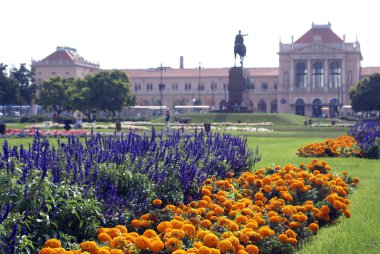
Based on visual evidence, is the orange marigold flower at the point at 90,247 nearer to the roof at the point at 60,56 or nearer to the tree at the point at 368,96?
the tree at the point at 368,96

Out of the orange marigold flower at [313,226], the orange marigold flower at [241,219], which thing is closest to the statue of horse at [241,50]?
the orange marigold flower at [313,226]

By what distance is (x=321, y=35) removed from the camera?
389ft

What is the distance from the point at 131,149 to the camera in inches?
438

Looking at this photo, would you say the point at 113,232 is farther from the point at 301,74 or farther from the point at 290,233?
the point at 301,74

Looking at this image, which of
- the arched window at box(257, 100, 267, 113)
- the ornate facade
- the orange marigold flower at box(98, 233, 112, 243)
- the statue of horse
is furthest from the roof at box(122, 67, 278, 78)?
the orange marigold flower at box(98, 233, 112, 243)

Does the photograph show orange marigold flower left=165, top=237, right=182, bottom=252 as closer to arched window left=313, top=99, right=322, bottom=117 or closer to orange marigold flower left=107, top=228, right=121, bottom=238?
orange marigold flower left=107, top=228, right=121, bottom=238

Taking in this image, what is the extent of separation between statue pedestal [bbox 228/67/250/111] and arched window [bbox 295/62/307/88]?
189 ft

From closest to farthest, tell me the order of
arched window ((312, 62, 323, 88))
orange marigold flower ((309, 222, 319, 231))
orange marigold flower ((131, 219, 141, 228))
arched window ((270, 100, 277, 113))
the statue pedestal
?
orange marigold flower ((131, 219, 141, 228)) → orange marigold flower ((309, 222, 319, 231)) → the statue pedestal → arched window ((312, 62, 323, 88)) → arched window ((270, 100, 277, 113))

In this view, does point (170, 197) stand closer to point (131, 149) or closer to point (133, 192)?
point (133, 192)

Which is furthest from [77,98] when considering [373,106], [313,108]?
[313,108]

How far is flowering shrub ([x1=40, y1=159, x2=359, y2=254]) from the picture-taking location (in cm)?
662

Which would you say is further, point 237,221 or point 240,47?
point 240,47

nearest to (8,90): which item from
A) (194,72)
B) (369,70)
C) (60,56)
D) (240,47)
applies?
(240,47)

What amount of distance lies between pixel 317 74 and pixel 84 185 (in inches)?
4360
